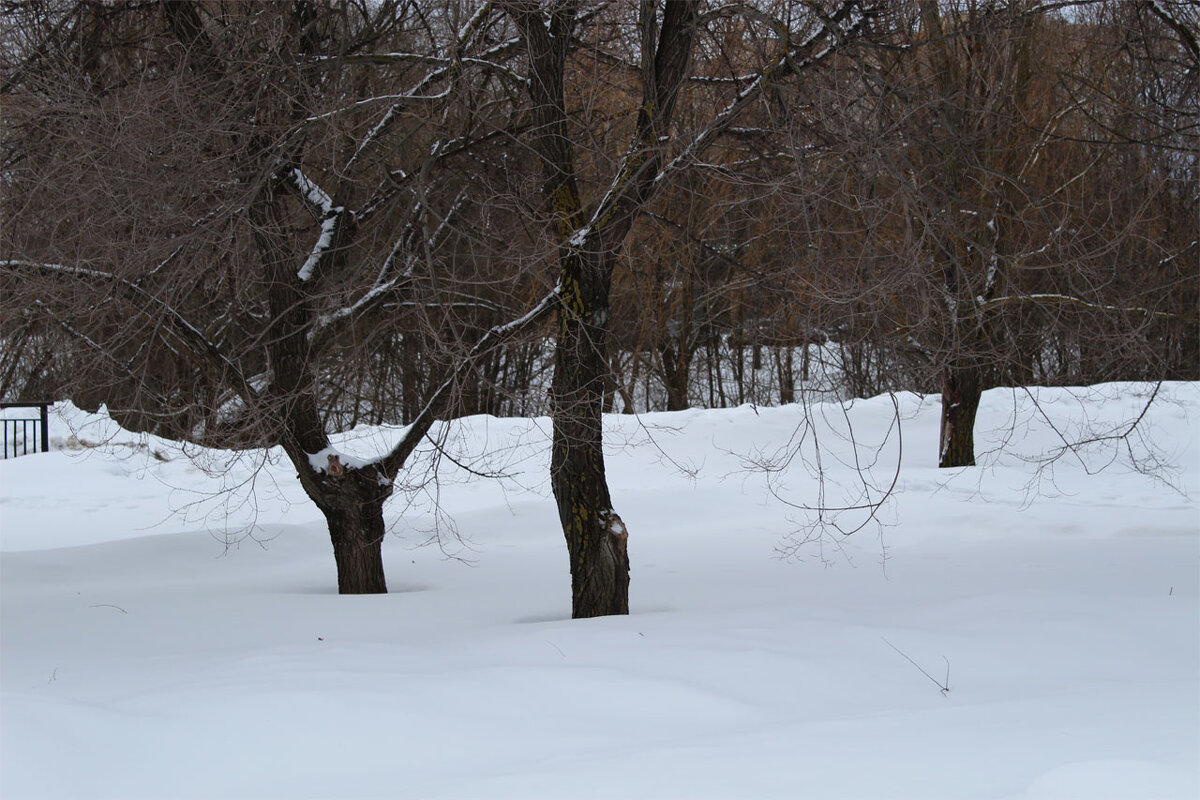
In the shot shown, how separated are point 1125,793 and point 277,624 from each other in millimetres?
5070

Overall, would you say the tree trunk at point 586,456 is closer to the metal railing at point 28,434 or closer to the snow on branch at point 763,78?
the snow on branch at point 763,78

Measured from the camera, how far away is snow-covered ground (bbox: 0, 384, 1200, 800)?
355 centimetres

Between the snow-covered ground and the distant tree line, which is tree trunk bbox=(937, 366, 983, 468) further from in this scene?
the distant tree line

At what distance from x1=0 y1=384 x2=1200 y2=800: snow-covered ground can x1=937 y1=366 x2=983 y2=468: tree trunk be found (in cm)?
144

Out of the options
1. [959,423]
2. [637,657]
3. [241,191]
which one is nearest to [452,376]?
[241,191]

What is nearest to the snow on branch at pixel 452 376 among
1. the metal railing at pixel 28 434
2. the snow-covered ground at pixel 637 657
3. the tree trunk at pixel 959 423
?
the snow-covered ground at pixel 637 657

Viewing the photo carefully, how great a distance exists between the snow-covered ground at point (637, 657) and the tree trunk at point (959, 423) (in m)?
1.44

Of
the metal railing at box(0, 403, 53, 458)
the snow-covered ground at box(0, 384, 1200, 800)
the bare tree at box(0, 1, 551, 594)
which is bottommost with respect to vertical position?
the snow-covered ground at box(0, 384, 1200, 800)

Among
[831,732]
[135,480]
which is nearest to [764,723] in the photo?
[831,732]

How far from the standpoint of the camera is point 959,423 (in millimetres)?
13445

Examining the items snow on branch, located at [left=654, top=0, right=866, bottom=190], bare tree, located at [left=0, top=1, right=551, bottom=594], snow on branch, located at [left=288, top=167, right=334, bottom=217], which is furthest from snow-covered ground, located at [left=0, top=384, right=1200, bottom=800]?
snow on branch, located at [left=288, top=167, right=334, bottom=217]

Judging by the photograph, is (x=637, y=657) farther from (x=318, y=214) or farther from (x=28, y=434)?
(x=28, y=434)

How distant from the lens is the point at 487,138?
293 inches

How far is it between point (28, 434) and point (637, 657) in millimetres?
13584
